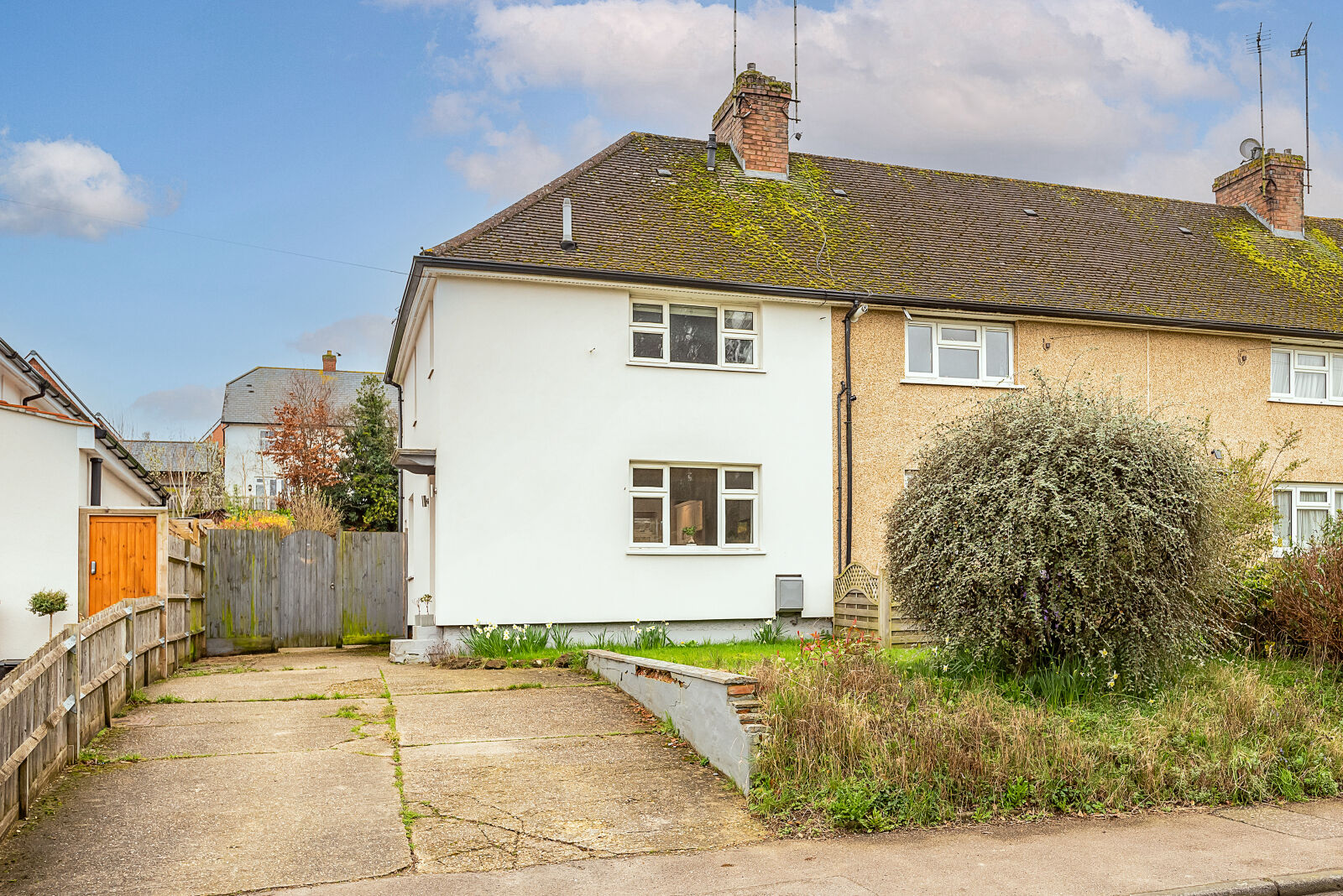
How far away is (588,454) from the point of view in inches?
592

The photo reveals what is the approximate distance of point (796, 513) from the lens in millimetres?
15914

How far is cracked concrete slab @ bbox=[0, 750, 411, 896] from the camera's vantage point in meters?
5.76

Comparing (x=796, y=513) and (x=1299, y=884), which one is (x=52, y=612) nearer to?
(x=796, y=513)

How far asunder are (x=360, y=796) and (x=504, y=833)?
1305mm

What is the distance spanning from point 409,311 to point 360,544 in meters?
4.44

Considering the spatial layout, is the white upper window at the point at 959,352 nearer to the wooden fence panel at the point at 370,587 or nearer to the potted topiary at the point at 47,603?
the wooden fence panel at the point at 370,587

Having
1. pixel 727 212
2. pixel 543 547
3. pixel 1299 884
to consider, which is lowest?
pixel 1299 884

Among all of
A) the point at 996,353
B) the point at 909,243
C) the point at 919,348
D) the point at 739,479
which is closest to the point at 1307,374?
the point at 996,353

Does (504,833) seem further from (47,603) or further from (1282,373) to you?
(1282,373)

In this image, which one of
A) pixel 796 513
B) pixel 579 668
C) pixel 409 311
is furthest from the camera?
pixel 409 311

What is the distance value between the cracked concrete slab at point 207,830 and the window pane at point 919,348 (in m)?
11.3

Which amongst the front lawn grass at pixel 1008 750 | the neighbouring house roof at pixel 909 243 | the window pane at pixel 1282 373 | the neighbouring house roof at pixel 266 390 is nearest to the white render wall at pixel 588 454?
the neighbouring house roof at pixel 909 243

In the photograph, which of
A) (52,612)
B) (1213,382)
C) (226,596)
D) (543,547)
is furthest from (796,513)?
(52,612)

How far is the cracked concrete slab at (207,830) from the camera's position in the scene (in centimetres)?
576
